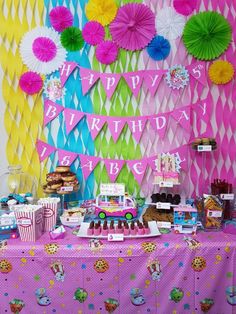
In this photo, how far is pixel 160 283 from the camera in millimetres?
1531

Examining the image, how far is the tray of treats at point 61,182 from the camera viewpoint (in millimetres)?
1872

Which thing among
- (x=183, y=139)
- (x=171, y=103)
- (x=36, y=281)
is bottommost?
(x=36, y=281)

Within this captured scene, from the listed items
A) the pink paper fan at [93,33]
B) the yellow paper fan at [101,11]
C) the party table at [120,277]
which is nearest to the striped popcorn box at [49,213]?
the party table at [120,277]

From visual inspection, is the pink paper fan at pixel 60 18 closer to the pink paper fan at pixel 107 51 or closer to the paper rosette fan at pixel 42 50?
the paper rosette fan at pixel 42 50

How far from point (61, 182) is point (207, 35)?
46.7 inches

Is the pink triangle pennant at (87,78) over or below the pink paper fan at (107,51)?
below

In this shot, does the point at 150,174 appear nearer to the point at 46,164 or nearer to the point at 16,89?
the point at 46,164

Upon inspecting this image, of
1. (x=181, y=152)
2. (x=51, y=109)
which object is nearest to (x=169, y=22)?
(x=181, y=152)

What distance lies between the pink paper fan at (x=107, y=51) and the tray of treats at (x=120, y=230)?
96 cm

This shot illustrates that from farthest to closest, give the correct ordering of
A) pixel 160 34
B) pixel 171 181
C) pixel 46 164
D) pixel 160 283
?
1. pixel 46 164
2. pixel 160 34
3. pixel 171 181
4. pixel 160 283

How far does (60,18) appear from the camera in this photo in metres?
1.97

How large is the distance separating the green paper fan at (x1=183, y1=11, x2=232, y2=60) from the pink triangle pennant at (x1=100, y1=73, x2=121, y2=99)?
17.7 inches

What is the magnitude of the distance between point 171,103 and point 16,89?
95 centimetres

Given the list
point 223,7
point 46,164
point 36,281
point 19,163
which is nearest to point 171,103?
point 223,7
